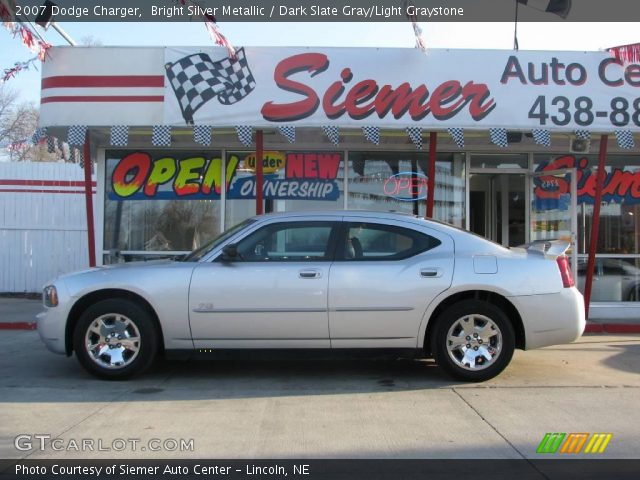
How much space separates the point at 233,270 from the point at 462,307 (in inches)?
88.6

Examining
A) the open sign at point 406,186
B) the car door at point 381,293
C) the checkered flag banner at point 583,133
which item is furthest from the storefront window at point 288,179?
the car door at point 381,293

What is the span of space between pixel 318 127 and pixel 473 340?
4.08 meters

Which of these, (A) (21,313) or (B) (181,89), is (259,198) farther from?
(A) (21,313)

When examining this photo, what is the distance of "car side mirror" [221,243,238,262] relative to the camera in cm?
567

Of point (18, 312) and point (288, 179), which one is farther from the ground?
point (288, 179)

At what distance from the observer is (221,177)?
10.3 meters

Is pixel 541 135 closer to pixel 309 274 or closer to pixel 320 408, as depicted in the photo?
pixel 309 274

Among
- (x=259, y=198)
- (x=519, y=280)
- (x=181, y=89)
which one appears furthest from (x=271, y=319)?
(x=181, y=89)

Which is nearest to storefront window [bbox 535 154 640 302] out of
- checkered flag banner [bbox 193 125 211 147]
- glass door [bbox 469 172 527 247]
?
glass door [bbox 469 172 527 247]

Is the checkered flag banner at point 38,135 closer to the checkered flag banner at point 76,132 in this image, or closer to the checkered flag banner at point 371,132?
the checkered flag banner at point 76,132

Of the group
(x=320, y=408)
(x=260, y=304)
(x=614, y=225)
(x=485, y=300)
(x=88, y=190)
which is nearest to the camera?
(x=320, y=408)

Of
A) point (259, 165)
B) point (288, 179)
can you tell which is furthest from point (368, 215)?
point (288, 179)

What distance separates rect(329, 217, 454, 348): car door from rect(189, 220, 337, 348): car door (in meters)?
0.15

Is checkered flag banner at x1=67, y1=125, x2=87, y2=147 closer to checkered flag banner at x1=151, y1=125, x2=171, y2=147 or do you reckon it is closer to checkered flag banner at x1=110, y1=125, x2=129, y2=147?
checkered flag banner at x1=110, y1=125, x2=129, y2=147
